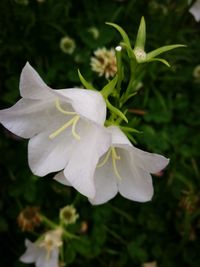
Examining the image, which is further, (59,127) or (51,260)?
(51,260)

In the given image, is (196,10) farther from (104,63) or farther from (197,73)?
(104,63)

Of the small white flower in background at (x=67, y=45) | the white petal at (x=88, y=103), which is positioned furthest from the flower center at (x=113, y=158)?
the small white flower in background at (x=67, y=45)

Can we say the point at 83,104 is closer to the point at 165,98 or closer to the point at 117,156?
the point at 117,156

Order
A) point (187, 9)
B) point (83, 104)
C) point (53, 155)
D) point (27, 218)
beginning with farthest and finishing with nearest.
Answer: point (187, 9) < point (27, 218) < point (53, 155) < point (83, 104)

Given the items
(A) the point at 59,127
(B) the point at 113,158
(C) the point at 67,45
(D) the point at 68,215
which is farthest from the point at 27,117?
(C) the point at 67,45

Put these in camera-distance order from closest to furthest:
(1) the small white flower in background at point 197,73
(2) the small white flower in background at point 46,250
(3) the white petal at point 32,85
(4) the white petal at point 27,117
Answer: (3) the white petal at point 32,85, (4) the white petal at point 27,117, (2) the small white flower in background at point 46,250, (1) the small white flower in background at point 197,73

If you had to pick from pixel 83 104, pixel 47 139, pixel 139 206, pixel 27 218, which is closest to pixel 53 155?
pixel 47 139

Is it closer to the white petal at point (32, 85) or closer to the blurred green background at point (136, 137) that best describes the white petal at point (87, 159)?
the white petal at point (32, 85)
